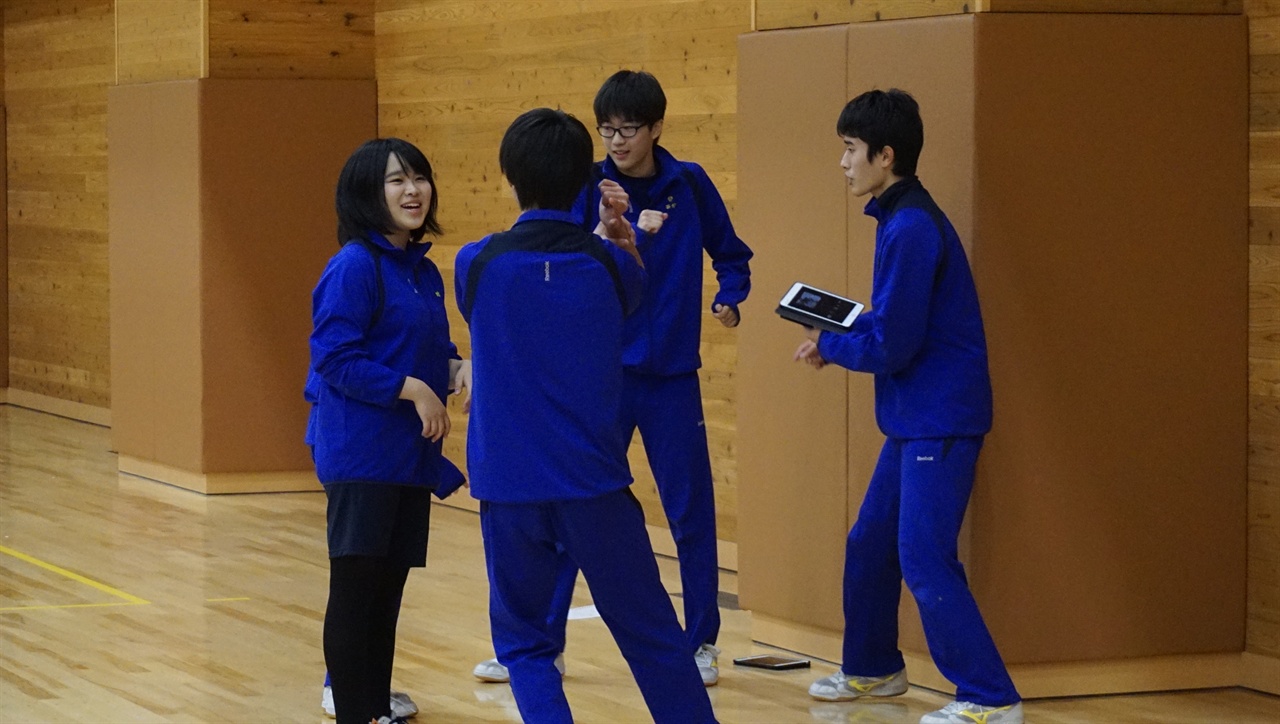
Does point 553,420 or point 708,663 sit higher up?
point 553,420

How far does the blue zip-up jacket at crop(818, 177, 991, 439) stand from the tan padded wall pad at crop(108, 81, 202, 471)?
16.5 ft

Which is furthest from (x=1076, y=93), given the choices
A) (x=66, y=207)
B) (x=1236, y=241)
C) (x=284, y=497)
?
(x=66, y=207)

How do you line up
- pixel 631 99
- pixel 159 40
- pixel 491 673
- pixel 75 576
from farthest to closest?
pixel 159 40, pixel 75 576, pixel 491 673, pixel 631 99

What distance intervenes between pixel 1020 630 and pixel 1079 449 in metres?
0.49

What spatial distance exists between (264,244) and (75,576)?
8.36 ft

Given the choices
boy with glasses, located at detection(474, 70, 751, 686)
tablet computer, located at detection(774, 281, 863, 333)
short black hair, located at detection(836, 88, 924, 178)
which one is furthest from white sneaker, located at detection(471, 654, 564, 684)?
short black hair, located at detection(836, 88, 924, 178)

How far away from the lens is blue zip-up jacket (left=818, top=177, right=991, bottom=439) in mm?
4336

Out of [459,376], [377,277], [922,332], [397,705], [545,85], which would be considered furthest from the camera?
[545,85]

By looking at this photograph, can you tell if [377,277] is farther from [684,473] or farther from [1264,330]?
[1264,330]

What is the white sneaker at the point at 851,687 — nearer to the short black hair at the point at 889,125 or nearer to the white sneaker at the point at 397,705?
the white sneaker at the point at 397,705

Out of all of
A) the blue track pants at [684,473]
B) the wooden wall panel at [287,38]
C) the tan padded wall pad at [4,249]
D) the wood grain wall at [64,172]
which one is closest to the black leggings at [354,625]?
the blue track pants at [684,473]

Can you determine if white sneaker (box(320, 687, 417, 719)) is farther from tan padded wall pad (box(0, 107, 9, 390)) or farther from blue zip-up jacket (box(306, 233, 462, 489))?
tan padded wall pad (box(0, 107, 9, 390))

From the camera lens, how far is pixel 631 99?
15.6ft

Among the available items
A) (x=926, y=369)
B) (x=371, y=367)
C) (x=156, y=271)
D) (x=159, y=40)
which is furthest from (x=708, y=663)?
(x=159, y=40)
